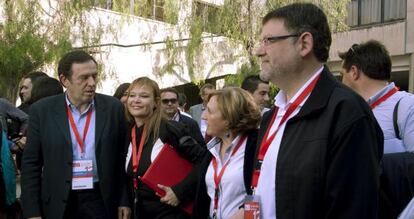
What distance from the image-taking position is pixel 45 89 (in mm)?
5125

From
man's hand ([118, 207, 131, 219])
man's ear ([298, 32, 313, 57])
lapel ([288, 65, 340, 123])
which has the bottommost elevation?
man's hand ([118, 207, 131, 219])

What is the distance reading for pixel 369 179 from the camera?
2.15m

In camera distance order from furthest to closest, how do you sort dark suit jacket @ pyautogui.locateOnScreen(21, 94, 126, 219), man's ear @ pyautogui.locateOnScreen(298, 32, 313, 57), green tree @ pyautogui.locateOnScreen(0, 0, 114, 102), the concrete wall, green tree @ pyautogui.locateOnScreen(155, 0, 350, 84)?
the concrete wall → green tree @ pyautogui.locateOnScreen(155, 0, 350, 84) → green tree @ pyautogui.locateOnScreen(0, 0, 114, 102) → dark suit jacket @ pyautogui.locateOnScreen(21, 94, 126, 219) → man's ear @ pyautogui.locateOnScreen(298, 32, 313, 57)

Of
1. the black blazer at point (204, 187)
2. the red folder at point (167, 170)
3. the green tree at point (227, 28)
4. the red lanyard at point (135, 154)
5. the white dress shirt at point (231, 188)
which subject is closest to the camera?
the white dress shirt at point (231, 188)

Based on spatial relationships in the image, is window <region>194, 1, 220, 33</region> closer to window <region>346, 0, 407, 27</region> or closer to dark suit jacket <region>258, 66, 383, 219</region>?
window <region>346, 0, 407, 27</region>

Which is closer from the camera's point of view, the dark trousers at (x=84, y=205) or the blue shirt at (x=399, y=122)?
the blue shirt at (x=399, y=122)

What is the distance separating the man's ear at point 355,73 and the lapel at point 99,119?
1.91 m

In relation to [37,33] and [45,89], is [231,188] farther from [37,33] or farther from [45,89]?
[37,33]

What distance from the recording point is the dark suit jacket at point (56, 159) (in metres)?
3.91

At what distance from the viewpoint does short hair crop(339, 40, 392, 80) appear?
368 centimetres

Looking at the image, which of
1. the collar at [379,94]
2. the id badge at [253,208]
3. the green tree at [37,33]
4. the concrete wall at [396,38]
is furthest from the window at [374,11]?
the id badge at [253,208]

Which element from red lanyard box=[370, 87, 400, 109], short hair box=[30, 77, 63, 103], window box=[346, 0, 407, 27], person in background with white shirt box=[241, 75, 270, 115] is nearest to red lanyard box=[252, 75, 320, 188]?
red lanyard box=[370, 87, 400, 109]

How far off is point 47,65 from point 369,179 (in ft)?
41.9

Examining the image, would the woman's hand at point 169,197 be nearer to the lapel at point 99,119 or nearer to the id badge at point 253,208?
the lapel at point 99,119
